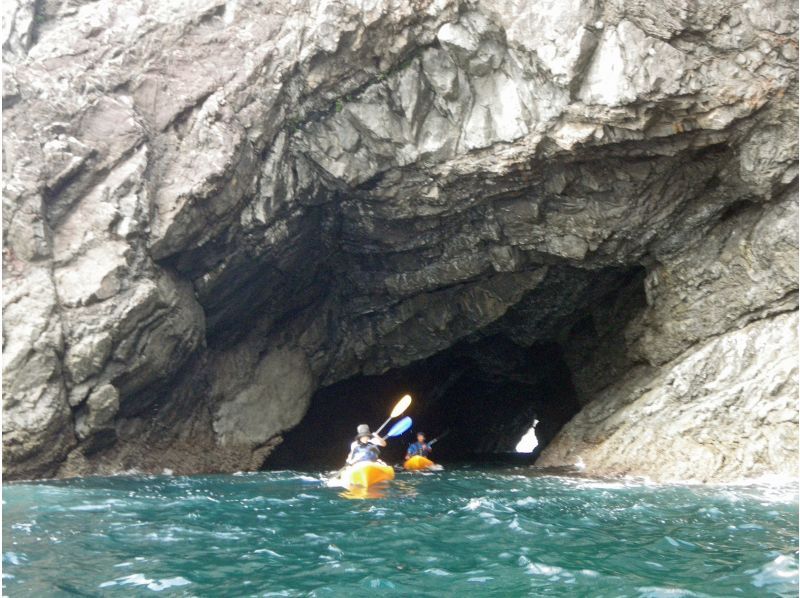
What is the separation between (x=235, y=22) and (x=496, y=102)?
5674mm

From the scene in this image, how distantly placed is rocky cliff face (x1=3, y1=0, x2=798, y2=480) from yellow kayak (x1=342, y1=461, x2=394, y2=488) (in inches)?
178

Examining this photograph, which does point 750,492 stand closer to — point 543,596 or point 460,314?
point 543,596

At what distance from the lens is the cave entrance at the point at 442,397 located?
70.8ft

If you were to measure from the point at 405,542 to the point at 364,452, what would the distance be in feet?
19.4

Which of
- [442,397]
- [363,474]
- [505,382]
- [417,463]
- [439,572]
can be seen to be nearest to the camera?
[439,572]

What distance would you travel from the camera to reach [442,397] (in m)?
26.0

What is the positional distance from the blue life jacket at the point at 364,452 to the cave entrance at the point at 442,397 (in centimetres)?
575

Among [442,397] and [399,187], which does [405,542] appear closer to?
[399,187]

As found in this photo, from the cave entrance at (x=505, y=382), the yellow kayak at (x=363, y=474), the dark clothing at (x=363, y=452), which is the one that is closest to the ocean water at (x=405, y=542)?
the yellow kayak at (x=363, y=474)

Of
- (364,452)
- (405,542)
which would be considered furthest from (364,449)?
(405,542)

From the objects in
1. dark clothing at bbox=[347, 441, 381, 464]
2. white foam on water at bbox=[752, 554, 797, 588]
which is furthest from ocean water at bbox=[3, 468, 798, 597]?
dark clothing at bbox=[347, 441, 381, 464]

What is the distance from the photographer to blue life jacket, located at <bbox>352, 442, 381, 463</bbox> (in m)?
13.2

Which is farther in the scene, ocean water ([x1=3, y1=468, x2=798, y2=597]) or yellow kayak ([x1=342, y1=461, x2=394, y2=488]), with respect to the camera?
yellow kayak ([x1=342, y1=461, x2=394, y2=488])

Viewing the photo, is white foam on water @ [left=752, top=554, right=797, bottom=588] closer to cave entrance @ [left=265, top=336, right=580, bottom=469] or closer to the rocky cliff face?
the rocky cliff face
